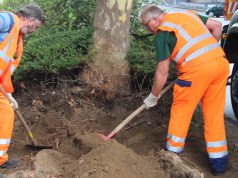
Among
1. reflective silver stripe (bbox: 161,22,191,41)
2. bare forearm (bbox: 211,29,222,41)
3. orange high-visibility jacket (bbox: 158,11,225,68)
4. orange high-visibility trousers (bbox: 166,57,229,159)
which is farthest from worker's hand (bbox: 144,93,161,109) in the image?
bare forearm (bbox: 211,29,222,41)

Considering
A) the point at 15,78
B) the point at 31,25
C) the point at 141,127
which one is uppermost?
the point at 31,25

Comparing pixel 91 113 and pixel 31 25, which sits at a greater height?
pixel 31 25

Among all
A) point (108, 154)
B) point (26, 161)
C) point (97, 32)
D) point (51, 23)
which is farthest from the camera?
point (51, 23)

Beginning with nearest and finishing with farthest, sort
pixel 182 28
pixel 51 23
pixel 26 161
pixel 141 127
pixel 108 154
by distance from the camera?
pixel 108 154
pixel 182 28
pixel 26 161
pixel 141 127
pixel 51 23

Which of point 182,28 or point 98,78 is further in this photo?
point 98,78

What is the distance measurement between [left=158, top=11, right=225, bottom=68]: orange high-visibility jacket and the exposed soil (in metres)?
1.08

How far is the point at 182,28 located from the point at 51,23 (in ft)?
13.5

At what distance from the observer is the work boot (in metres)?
4.11

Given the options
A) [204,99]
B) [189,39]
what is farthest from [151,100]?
[189,39]

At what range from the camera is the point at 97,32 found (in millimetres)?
5742

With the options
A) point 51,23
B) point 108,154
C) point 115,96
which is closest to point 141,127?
point 115,96

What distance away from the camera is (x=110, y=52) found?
18.6 feet

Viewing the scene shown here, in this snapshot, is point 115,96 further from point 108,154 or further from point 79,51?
point 108,154

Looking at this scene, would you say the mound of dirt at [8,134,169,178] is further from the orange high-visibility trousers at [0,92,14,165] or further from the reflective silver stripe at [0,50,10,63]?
the reflective silver stripe at [0,50,10,63]
